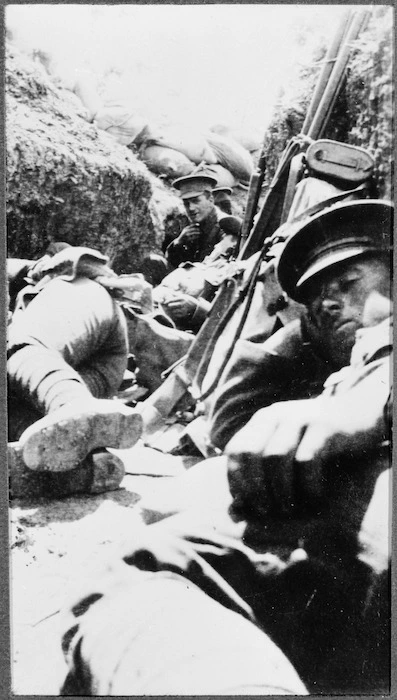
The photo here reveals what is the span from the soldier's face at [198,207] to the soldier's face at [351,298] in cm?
84

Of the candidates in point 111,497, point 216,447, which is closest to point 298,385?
point 216,447

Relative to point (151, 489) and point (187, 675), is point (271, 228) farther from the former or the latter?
point (187, 675)

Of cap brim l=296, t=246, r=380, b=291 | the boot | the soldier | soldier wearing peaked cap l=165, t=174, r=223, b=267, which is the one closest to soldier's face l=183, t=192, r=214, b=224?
soldier wearing peaked cap l=165, t=174, r=223, b=267

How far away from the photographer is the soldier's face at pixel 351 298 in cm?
243

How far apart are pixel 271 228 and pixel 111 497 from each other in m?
1.26

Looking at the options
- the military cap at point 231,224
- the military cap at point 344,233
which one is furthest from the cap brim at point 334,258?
the military cap at point 231,224

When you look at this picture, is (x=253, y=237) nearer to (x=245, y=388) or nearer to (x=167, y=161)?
(x=167, y=161)

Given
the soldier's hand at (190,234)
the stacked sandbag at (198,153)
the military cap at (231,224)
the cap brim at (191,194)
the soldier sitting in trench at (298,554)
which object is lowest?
the soldier sitting in trench at (298,554)

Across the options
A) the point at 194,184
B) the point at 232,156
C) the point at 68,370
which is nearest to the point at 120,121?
the point at 194,184

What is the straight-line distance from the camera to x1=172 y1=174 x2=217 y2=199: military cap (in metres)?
3.15

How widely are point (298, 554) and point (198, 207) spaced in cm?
157

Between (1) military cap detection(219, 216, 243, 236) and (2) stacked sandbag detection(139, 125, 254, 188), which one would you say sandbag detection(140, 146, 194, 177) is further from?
(1) military cap detection(219, 216, 243, 236)

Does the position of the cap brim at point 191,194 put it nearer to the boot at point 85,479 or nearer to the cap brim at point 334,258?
the cap brim at point 334,258

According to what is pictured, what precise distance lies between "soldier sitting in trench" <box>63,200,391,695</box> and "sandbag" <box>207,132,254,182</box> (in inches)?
34.0
